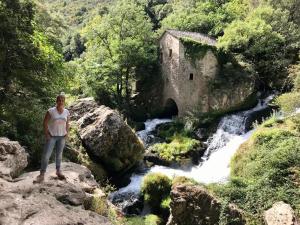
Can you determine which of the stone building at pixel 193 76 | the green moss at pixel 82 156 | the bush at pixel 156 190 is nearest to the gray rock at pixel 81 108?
the green moss at pixel 82 156

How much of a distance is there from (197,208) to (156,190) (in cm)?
433

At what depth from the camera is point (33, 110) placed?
594 inches

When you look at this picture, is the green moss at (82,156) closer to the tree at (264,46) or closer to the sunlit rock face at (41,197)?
the sunlit rock face at (41,197)

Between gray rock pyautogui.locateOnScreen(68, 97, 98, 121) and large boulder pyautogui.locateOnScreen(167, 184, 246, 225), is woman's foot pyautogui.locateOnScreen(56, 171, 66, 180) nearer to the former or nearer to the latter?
large boulder pyautogui.locateOnScreen(167, 184, 246, 225)

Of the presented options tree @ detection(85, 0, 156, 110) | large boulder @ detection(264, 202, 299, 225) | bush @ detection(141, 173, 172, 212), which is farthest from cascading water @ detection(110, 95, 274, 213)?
large boulder @ detection(264, 202, 299, 225)

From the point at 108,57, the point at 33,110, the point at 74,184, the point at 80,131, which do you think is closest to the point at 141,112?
the point at 108,57

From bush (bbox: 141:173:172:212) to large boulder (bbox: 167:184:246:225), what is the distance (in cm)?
337

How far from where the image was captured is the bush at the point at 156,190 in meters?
18.8

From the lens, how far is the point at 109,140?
797 inches

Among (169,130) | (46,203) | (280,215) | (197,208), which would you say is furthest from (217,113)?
(46,203)

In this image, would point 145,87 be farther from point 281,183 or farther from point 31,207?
point 31,207

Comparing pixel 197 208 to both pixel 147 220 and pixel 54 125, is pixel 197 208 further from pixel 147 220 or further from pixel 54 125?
pixel 54 125

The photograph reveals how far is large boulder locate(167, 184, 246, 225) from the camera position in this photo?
47.3 ft

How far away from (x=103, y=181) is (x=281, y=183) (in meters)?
8.43
